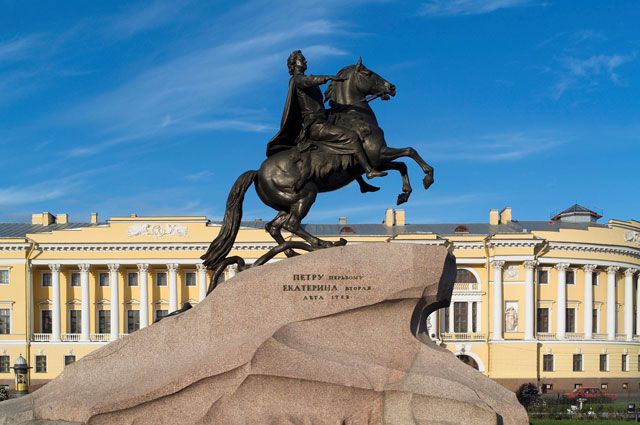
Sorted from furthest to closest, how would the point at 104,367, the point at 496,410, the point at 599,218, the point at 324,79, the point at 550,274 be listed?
the point at 599,218 → the point at 550,274 → the point at 324,79 → the point at 104,367 → the point at 496,410

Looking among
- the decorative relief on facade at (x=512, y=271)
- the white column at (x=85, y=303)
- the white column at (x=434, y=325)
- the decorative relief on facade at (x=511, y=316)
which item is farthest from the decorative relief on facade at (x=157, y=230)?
the decorative relief on facade at (x=511, y=316)

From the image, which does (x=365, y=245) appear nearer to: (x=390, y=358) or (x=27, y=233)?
(x=390, y=358)

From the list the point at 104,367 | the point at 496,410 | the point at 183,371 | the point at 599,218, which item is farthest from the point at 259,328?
the point at 599,218

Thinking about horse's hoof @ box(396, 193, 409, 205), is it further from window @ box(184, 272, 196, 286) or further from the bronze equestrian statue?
window @ box(184, 272, 196, 286)

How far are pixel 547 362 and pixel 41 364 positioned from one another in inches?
1224

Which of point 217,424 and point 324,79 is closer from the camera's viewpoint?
point 217,424

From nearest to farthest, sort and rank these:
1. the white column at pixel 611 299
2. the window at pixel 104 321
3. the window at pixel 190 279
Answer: the window at pixel 104 321 → the white column at pixel 611 299 → the window at pixel 190 279

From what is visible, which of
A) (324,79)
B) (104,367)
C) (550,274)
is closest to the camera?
(104,367)

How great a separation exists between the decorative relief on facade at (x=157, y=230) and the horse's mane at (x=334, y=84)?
4473 centimetres

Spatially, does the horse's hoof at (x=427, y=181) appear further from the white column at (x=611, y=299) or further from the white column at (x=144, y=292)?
the white column at (x=611, y=299)

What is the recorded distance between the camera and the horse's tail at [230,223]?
1154 centimetres

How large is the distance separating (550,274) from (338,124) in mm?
48084

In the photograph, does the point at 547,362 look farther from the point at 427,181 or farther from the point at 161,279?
the point at 427,181

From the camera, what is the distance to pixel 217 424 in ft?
31.3
